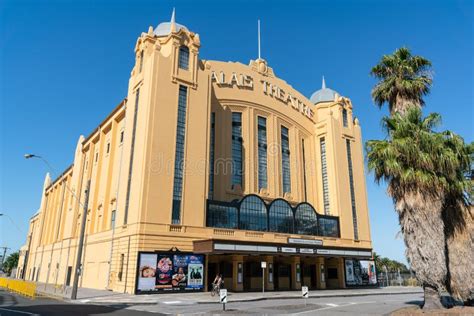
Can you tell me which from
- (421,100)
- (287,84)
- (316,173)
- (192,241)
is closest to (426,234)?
(421,100)

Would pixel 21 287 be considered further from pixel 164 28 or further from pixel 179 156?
pixel 164 28

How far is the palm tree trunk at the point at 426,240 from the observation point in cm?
1700

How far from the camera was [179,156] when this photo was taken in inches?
1375

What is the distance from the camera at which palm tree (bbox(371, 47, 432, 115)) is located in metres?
21.1

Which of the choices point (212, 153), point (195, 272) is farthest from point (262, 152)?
point (195, 272)

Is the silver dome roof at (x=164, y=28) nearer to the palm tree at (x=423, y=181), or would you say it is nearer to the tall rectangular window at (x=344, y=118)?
the tall rectangular window at (x=344, y=118)

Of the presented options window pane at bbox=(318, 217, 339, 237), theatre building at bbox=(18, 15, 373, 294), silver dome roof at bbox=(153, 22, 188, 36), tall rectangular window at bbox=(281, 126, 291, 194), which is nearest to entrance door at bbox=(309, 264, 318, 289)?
theatre building at bbox=(18, 15, 373, 294)

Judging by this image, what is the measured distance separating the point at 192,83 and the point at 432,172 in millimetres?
26205

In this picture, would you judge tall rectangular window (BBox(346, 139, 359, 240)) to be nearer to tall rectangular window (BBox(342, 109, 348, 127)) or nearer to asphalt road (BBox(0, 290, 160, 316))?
tall rectangular window (BBox(342, 109, 348, 127))

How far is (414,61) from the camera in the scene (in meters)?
21.7

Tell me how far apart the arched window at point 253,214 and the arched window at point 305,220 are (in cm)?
517

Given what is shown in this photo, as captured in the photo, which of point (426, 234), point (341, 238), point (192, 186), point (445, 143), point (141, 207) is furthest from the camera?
point (341, 238)

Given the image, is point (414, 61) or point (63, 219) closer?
point (414, 61)

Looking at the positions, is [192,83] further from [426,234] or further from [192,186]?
[426,234]
